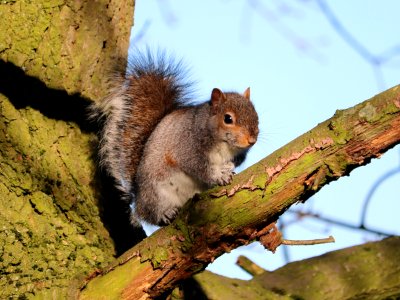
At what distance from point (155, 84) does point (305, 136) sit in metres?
1.26

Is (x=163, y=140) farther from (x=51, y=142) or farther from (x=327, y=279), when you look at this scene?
(x=327, y=279)

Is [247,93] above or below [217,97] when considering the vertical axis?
above

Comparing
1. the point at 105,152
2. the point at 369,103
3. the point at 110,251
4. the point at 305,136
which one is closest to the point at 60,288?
the point at 110,251

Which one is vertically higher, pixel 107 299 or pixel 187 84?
pixel 187 84

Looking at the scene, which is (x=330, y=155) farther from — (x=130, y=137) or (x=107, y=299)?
(x=130, y=137)

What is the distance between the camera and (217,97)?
289 cm

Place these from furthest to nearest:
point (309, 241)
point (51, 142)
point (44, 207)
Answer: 1. point (51, 142)
2. point (44, 207)
3. point (309, 241)

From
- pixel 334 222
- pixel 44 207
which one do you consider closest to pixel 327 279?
pixel 334 222

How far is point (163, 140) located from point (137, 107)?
189 mm

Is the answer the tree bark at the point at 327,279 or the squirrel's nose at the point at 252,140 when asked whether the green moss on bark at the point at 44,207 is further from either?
the squirrel's nose at the point at 252,140

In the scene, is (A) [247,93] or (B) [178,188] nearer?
(B) [178,188]

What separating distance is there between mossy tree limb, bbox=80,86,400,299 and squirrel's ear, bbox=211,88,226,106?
0.96 m

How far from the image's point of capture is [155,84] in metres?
2.95

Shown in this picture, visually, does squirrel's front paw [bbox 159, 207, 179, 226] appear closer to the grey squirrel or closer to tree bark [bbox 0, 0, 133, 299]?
the grey squirrel
